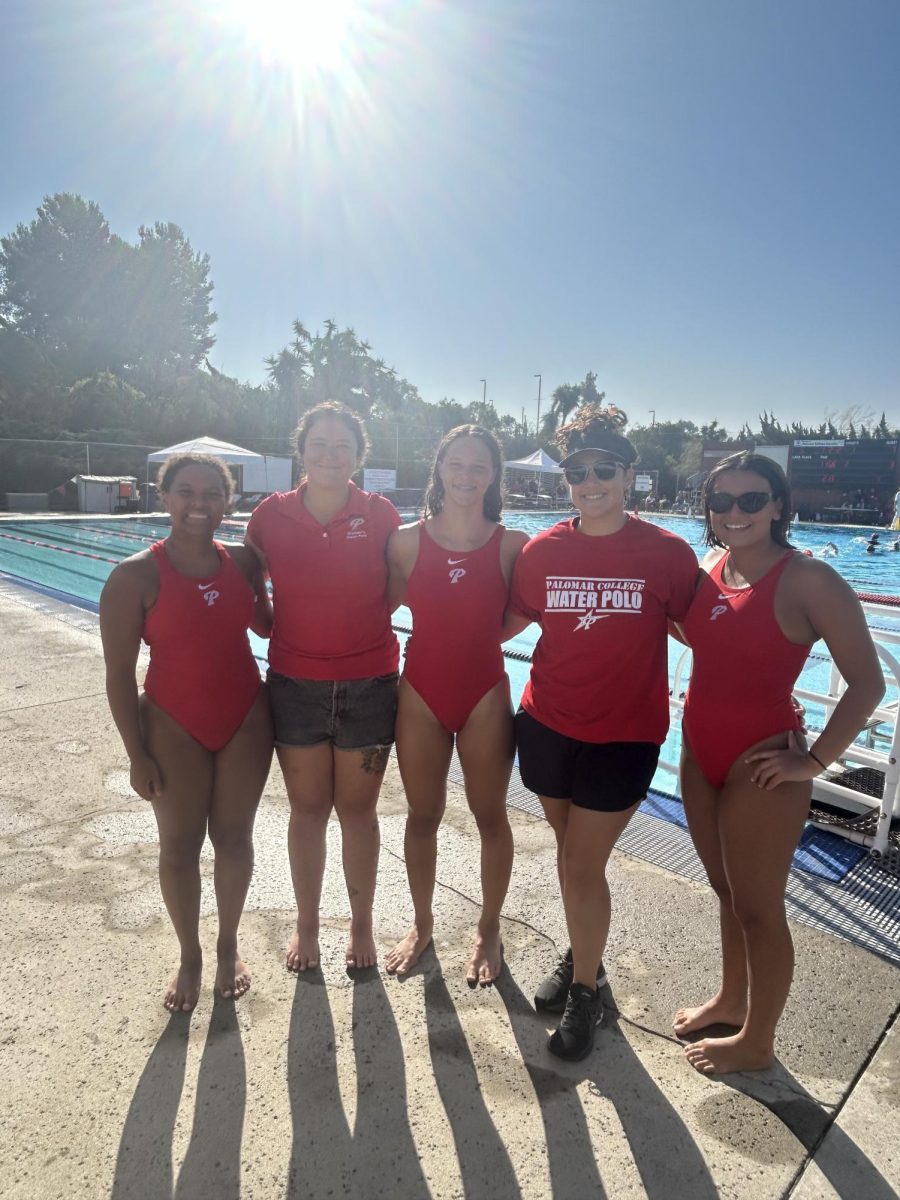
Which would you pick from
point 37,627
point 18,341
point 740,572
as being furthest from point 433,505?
point 18,341

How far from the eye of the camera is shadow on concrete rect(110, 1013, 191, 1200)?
166cm

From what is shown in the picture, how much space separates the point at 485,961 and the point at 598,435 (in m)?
1.80

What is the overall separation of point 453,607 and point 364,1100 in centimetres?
141

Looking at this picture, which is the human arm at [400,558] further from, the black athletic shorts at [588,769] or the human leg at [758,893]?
the human leg at [758,893]

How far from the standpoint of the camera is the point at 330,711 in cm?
245

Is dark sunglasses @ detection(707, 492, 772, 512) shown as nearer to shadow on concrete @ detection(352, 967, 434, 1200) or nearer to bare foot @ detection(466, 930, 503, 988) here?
bare foot @ detection(466, 930, 503, 988)

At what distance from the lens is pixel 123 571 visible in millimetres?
2186

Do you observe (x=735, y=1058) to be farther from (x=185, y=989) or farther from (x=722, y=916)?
(x=185, y=989)

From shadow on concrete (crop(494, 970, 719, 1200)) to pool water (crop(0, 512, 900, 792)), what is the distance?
2278mm

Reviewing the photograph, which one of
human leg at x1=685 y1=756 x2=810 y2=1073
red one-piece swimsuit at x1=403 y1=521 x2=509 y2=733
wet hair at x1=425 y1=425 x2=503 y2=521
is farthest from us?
wet hair at x1=425 y1=425 x2=503 y2=521

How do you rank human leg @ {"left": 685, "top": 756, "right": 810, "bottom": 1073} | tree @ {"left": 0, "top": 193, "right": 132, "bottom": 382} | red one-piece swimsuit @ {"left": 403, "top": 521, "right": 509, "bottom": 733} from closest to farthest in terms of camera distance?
human leg @ {"left": 685, "top": 756, "right": 810, "bottom": 1073} < red one-piece swimsuit @ {"left": 403, "top": 521, "right": 509, "bottom": 733} < tree @ {"left": 0, "top": 193, "right": 132, "bottom": 382}

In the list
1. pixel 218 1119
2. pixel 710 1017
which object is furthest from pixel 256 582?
pixel 710 1017

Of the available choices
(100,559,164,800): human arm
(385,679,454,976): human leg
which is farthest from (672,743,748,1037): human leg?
(100,559,164,800): human arm

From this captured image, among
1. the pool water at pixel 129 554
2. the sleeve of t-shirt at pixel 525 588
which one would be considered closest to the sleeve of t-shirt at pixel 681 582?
the sleeve of t-shirt at pixel 525 588
